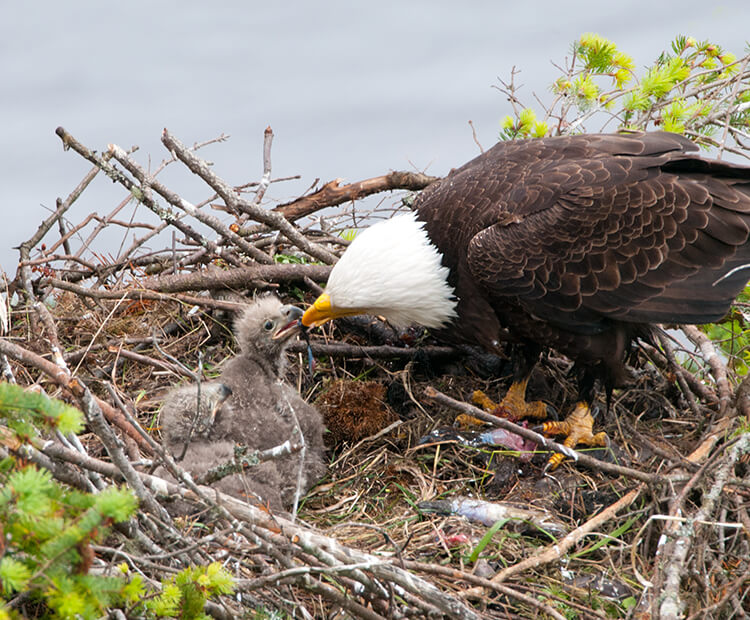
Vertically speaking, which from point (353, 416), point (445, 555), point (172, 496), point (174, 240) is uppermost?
point (174, 240)

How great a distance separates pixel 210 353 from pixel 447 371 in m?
1.38

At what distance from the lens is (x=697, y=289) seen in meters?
4.20

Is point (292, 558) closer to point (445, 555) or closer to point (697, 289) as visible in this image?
point (445, 555)

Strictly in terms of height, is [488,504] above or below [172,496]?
below

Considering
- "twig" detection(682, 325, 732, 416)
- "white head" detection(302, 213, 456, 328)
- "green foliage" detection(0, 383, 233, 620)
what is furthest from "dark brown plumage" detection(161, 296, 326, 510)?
"twig" detection(682, 325, 732, 416)

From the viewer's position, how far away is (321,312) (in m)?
4.39

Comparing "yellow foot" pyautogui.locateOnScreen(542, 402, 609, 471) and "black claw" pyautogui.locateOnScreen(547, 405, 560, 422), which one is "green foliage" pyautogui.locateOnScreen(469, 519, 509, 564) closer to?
"yellow foot" pyautogui.locateOnScreen(542, 402, 609, 471)

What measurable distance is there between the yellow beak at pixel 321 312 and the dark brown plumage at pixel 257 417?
3.2 inches

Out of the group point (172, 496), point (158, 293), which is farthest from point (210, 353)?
point (172, 496)

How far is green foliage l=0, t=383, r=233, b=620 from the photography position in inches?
77.1

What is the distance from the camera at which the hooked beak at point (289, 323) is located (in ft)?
14.6

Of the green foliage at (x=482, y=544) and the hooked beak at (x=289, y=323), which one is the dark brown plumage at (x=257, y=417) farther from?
the green foliage at (x=482, y=544)

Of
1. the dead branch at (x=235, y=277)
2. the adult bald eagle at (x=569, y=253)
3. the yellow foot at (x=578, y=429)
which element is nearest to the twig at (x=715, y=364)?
the adult bald eagle at (x=569, y=253)

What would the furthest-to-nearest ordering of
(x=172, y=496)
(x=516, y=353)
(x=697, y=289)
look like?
(x=516, y=353) → (x=697, y=289) → (x=172, y=496)
